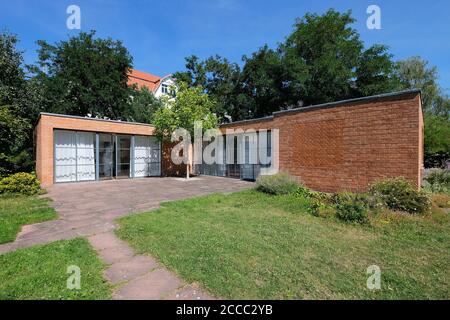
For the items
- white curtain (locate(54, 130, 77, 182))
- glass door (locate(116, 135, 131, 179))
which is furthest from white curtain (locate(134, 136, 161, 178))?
white curtain (locate(54, 130, 77, 182))

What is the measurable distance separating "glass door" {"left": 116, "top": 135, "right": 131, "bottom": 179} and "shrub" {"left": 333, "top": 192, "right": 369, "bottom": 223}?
12414 millimetres

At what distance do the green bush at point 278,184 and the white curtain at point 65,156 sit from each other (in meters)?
10.0

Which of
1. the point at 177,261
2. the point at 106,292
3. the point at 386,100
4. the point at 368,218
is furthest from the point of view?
the point at 386,100

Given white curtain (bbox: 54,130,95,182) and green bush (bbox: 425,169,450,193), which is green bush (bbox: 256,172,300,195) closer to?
green bush (bbox: 425,169,450,193)

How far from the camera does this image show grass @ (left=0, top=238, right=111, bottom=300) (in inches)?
106

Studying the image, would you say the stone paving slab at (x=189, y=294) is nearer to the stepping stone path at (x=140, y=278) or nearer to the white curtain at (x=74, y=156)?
the stepping stone path at (x=140, y=278)

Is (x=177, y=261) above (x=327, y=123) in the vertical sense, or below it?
below

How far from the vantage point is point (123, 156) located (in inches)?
582

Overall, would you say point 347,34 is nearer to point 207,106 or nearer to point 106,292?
point 207,106

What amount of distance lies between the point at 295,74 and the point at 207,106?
937 centimetres

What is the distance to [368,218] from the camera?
5.45 metres

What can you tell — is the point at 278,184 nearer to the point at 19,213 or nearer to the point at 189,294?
the point at 189,294

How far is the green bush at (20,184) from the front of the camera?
332 inches
